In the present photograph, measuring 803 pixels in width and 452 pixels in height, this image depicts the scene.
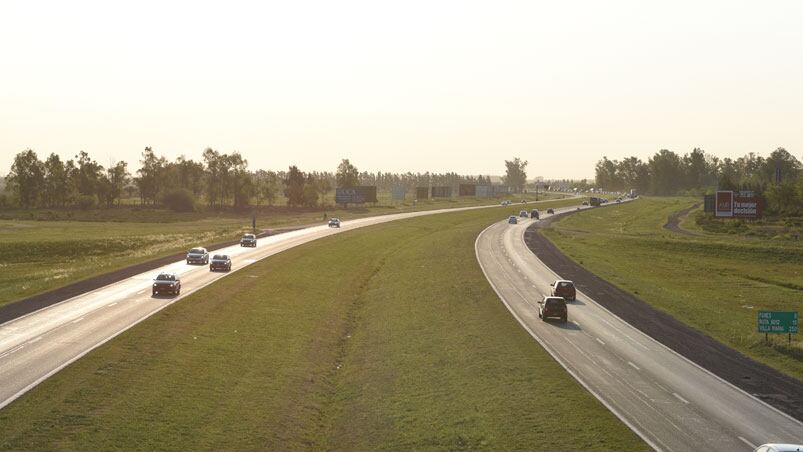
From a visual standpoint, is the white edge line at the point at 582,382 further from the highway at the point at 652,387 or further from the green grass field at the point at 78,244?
the green grass field at the point at 78,244

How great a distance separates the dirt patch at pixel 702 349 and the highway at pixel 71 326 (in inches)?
1379

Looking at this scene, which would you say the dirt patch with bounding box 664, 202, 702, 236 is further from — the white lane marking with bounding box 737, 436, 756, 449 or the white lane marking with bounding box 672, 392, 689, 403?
the white lane marking with bounding box 737, 436, 756, 449

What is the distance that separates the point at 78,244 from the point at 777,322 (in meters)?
96.0

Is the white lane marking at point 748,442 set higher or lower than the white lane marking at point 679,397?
lower

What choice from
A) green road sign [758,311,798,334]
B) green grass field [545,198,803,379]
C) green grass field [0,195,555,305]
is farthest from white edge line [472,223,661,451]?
green grass field [0,195,555,305]

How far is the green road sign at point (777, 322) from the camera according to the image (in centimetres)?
4262

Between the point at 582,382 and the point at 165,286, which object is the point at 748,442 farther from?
the point at 165,286

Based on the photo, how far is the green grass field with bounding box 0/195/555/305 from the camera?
67562mm

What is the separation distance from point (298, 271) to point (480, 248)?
32.5 metres

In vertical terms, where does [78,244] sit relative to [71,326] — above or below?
above

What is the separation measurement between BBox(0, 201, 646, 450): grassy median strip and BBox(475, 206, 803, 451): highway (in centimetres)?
143

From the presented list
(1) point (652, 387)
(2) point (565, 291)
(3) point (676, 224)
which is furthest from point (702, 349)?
(3) point (676, 224)

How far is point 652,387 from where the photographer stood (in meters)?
33.6

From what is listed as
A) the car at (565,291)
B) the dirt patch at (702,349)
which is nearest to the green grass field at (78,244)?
the car at (565,291)
